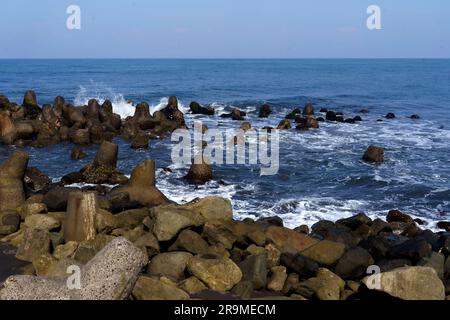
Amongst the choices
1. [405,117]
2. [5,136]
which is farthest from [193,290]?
[405,117]

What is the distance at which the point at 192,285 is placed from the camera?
367 inches

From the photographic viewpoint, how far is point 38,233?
1090 cm

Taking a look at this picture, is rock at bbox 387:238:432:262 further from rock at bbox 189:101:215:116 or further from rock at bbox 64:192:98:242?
rock at bbox 189:101:215:116

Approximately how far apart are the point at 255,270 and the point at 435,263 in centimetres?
395

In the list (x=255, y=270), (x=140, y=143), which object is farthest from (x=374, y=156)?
(x=255, y=270)

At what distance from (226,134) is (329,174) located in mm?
11127

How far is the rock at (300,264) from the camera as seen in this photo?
33.2 ft

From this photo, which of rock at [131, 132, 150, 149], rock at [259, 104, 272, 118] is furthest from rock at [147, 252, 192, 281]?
rock at [259, 104, 272, 118]

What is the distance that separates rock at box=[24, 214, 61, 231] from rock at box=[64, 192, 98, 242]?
60cm

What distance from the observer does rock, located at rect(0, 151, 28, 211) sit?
1403cm

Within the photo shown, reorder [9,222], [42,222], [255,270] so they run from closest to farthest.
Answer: [255,270], [42,222], [9,222]

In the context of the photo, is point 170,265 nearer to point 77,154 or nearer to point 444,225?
point 444,225

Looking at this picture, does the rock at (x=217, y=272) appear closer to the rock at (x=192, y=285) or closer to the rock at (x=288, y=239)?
the rock at (x=192, y=285)
